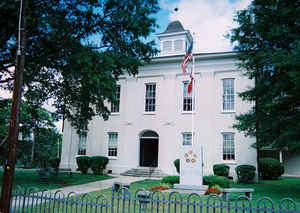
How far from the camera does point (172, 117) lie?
77.6ft

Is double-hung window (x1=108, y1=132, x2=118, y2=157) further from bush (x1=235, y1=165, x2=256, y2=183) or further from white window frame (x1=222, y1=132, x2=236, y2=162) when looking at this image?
bush (x1=235, y1=165, x2=256, y2=183)

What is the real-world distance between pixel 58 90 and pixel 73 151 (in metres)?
11.5

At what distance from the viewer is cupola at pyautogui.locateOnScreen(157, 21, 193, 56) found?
2698cm

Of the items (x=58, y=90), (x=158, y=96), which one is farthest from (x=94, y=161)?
(x=58, y=90)

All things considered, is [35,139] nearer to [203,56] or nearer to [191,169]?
[203,56]

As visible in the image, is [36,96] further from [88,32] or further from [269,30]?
[269,30]

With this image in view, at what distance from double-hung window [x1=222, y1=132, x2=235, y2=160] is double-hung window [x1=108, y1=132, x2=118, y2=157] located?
31.6 feet

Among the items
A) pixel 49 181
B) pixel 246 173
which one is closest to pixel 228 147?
pixel 246 173

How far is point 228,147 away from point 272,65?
34.2ft

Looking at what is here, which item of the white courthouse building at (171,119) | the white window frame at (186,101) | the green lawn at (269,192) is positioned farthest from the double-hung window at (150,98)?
the green lawn at (269,192)

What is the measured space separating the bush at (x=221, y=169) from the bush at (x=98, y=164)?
957 centimetres

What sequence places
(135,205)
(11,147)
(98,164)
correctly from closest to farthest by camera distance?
(11,147) → (135,205) → (98,164)

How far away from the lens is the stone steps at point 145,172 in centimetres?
2261

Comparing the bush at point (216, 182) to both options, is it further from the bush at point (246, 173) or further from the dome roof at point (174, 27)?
the dome roof at point (174, 27)
